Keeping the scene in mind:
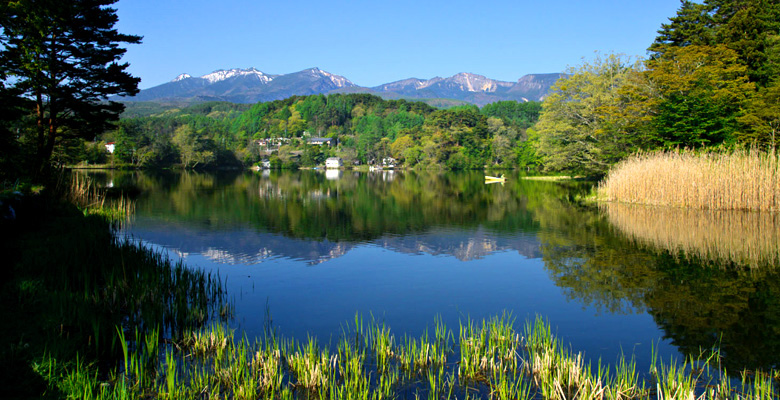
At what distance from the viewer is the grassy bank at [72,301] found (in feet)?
17.2

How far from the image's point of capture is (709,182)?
20406 mm

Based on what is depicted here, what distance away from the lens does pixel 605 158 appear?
37531 mm

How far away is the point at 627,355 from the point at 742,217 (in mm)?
15226

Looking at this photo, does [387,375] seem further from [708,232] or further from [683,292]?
[708,232]

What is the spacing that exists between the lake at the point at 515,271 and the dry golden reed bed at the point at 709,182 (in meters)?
0.88

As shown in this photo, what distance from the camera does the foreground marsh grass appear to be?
17.3ft

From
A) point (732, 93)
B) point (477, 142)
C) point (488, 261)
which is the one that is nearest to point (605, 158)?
point (732, 93)

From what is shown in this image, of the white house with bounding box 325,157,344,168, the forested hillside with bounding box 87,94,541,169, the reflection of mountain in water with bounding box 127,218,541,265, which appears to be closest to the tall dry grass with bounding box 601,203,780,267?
the reflection of mountain in water with bounding box 127,218,541,265

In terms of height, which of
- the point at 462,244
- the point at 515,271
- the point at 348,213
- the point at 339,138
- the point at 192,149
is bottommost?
the point at 515,271

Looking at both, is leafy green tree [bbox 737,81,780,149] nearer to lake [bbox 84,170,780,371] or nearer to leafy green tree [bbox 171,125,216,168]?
lake [bbox 84,170,780,371]

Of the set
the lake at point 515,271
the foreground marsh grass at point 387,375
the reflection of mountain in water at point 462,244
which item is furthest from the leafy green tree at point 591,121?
the foreground marsh grass at point 387,375

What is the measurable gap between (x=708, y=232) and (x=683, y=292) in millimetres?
7812

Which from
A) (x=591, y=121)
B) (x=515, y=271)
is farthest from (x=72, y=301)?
(x=591, y=121)

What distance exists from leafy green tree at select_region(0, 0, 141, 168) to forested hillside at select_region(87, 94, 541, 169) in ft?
121
